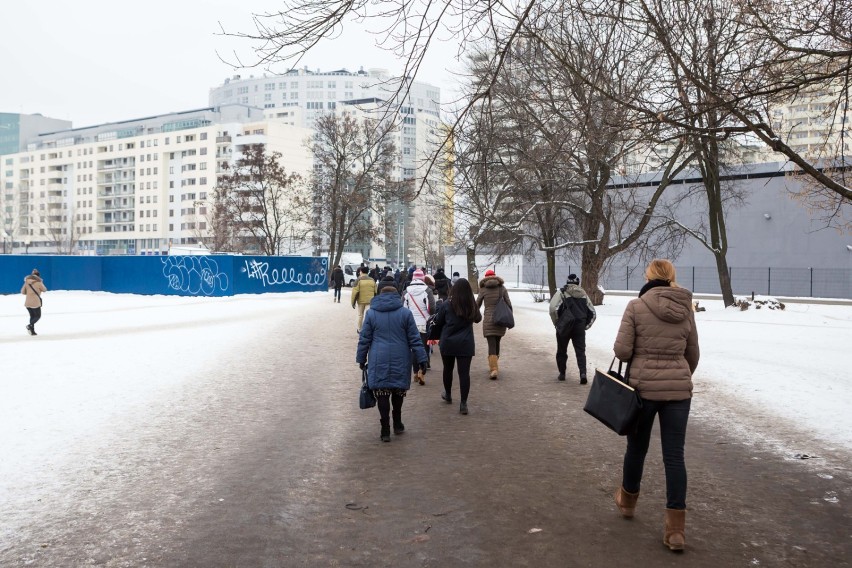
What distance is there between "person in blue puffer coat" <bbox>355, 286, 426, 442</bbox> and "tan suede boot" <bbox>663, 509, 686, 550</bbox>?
3.39 m

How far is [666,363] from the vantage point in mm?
4941

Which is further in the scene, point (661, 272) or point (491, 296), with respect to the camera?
point (491, 296)

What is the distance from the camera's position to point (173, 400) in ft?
33.4

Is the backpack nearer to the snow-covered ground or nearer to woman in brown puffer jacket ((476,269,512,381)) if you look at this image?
woman in brown puffer jacket ((476,269,512,381))

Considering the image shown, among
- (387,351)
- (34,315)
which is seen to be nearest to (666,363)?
(387,351)

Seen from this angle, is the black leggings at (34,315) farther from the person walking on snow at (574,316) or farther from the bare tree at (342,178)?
the bare tree at (342,178)

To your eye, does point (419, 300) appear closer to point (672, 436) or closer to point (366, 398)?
point (366, 398)

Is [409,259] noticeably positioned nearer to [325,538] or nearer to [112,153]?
[112,153]

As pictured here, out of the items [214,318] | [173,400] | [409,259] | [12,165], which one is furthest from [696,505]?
[12,165]

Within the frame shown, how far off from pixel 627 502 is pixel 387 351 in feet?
10.4

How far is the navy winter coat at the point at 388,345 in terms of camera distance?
7.78m

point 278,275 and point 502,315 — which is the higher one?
point 278,275

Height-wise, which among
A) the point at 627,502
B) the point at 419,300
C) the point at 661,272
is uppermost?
the point at 661,272

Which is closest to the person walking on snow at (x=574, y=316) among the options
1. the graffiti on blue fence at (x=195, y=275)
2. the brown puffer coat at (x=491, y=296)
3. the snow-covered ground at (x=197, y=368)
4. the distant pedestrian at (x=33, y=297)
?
the brown puffer coat at (x=491, y=296)
